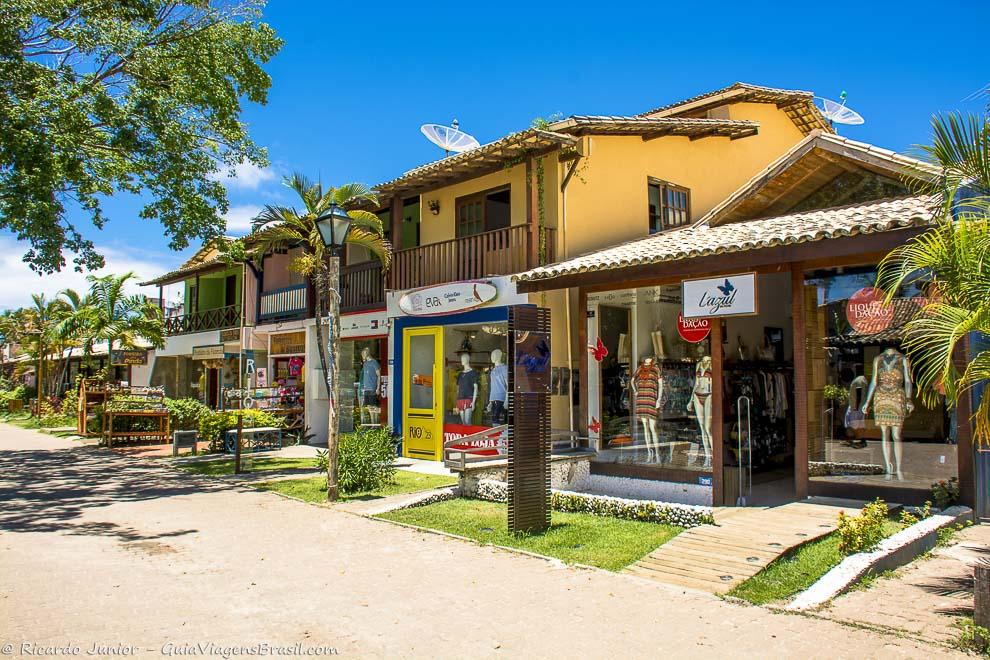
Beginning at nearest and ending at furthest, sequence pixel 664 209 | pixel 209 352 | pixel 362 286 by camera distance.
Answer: pixel 664 209, pixel 362 286, pixel 209 352

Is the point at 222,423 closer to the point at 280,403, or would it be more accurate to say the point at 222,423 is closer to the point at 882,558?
the point at 280,403

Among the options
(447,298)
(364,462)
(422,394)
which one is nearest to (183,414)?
(422,394)

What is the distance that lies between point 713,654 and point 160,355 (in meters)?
29.1

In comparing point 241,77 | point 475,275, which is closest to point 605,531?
point 475,275

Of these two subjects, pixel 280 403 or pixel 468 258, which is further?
pixel 280 403

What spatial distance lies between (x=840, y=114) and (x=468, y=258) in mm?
11264

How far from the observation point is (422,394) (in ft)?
51.2

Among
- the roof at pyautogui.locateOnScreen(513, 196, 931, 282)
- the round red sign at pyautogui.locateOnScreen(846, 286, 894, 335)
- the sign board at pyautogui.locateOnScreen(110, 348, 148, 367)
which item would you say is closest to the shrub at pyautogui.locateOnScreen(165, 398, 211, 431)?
the sign board at pyautogui.locateOnScreen(110, 348, 148, 367)

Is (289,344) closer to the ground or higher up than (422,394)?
higher up

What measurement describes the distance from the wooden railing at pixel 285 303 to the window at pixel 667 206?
34.1ft

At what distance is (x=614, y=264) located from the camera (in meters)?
10.2

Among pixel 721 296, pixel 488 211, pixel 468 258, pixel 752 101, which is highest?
pixel 752 101

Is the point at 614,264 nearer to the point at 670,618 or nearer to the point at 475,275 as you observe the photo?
the point at 475,275

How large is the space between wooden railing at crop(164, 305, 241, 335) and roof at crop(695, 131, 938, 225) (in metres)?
18.1
